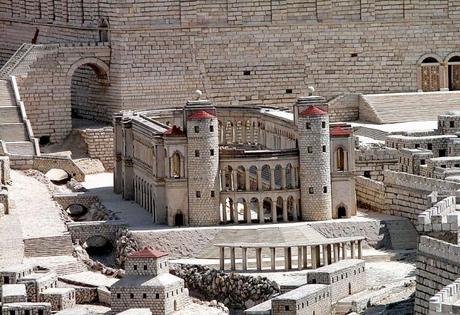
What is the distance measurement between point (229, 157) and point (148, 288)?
386 inches

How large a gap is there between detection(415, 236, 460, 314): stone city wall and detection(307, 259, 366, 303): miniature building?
6.63m

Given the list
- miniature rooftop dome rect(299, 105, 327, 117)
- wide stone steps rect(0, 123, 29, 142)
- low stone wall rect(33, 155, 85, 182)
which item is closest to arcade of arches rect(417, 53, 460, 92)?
A: low stone wall rect(33, 155, 85, 182)

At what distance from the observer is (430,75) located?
90188 mm

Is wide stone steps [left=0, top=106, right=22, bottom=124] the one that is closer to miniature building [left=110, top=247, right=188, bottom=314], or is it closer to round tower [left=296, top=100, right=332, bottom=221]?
round tower [left=296, top=100, right=332, bottom=221]

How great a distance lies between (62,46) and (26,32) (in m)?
9.66

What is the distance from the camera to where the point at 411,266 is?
6562 cm

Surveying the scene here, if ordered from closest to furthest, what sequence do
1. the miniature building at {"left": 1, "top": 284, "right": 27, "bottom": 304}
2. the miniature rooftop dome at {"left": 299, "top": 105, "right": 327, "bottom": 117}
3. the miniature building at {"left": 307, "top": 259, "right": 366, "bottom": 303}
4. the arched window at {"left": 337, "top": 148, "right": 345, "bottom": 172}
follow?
the miniature building at {"left": 1, "top": 284, "right": 27, "bottom": 304} → the miniature building at {"left": 307, "top": 259, "right": 366, "bottom": 303} → the miniature rooftop dome at {"left": 299, "top": 105, "right": 327, "bottom": 117} → the arched window at {"left": 337, "top": 148, "right": 345, "bottom": 172}

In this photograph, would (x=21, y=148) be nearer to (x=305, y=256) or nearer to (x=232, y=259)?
(x=232, y=259)

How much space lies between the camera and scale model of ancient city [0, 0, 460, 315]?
6171 cm

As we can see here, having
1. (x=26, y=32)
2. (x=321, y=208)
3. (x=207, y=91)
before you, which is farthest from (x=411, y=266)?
(x=26, y=32)

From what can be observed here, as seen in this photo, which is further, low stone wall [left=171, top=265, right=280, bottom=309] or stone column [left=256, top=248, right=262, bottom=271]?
stone column [left=256, top=248, right=262, bottom=271]

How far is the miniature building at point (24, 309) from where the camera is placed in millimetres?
58250

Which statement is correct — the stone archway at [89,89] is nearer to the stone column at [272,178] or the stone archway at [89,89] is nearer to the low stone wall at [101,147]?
the low stone wall at [101,147]

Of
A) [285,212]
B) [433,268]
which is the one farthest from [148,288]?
[433,268]
